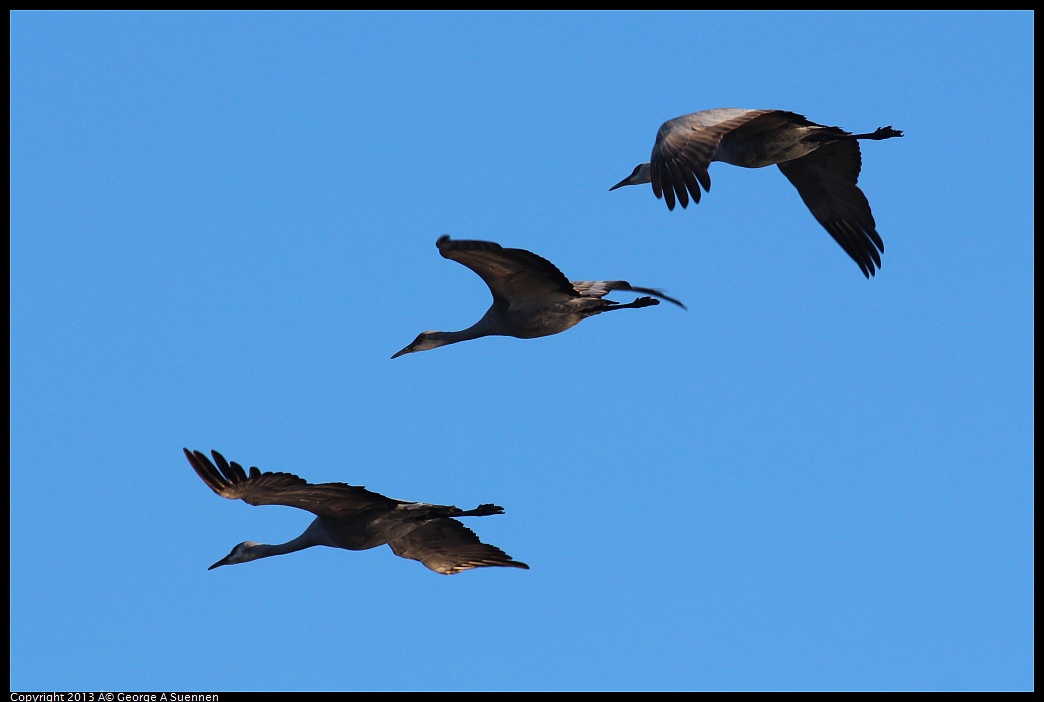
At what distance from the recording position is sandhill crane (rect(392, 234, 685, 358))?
15.2 m

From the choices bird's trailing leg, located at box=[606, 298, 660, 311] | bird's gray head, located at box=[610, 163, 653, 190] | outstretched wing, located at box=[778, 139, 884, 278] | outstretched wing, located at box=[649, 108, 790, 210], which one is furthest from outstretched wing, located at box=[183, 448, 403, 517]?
outstretched wing, located at box=[778, 139, 884, 278]

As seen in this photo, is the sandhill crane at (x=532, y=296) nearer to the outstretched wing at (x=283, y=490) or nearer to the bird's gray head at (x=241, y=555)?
the outstretched wing at (x=283, y=490)

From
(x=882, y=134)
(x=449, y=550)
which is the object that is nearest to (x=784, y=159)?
(x=882, y=134)

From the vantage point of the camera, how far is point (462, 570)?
16.6 meters

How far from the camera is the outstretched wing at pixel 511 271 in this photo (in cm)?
1461

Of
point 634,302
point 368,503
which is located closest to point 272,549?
point 368,503

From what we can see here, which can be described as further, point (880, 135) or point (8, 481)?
point (8, 481)

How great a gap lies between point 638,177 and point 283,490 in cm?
613

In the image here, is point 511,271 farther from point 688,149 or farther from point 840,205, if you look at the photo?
point 840,205

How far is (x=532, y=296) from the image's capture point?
15945 mm

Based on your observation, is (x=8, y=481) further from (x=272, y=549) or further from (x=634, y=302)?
(x=634, y=302)

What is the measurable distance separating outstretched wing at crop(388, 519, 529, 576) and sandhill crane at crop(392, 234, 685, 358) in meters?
2.10

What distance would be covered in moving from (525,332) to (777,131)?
11.2 feet

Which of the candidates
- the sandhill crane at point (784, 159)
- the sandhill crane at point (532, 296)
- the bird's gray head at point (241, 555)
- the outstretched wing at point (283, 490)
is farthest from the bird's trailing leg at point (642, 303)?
the bird's gray head at point (241, 555)
